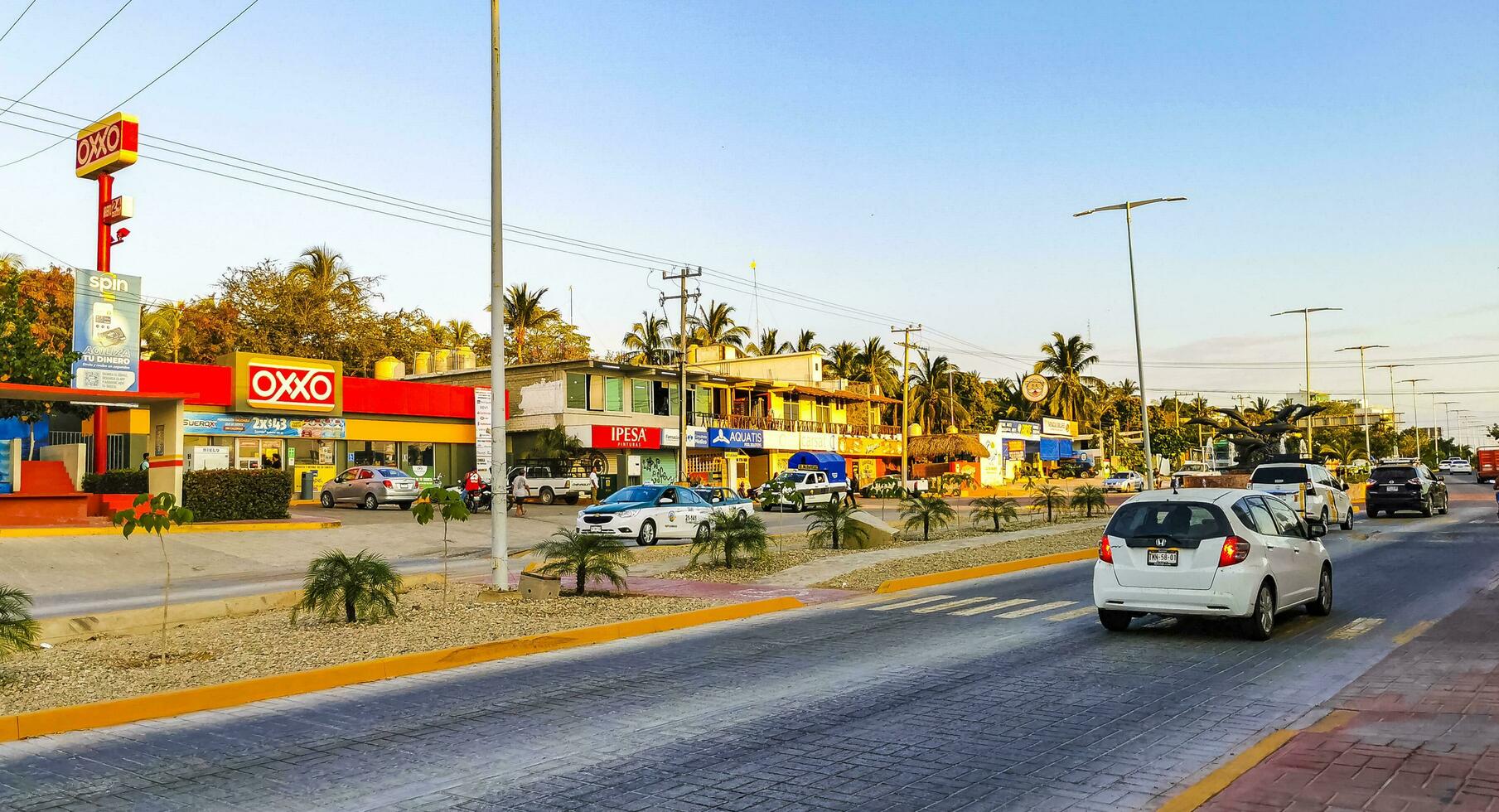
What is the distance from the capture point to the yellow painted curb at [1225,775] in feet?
17.3

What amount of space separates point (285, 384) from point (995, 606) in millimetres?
35462

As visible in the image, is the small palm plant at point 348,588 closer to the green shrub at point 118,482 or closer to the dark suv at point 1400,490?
the green shrub at point 118,482

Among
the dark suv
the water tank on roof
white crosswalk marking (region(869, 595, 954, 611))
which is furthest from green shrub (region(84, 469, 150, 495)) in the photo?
the dark suv

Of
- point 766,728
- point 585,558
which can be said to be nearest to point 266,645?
point 585,558

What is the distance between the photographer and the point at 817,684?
29.0 feet

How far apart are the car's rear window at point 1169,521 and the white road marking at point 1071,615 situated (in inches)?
62.8

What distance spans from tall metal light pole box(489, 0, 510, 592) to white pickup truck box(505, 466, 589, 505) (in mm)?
30115

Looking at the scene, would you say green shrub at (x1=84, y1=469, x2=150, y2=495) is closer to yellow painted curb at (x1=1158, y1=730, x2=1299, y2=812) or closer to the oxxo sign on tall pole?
the oxxo sign on tall pole

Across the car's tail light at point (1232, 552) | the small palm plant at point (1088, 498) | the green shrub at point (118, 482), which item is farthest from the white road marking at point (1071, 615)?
the green shrub at point (118, 482)

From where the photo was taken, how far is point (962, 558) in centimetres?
2042

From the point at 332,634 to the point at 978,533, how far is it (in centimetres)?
1885

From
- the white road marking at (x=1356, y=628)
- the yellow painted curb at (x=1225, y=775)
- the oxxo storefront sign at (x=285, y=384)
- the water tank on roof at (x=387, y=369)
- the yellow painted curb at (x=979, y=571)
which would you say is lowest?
the yellow painted curb at (x=979, y=571)

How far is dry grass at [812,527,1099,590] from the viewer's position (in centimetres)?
1736

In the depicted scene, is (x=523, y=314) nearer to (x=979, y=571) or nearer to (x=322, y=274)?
(x=322, y=274)
